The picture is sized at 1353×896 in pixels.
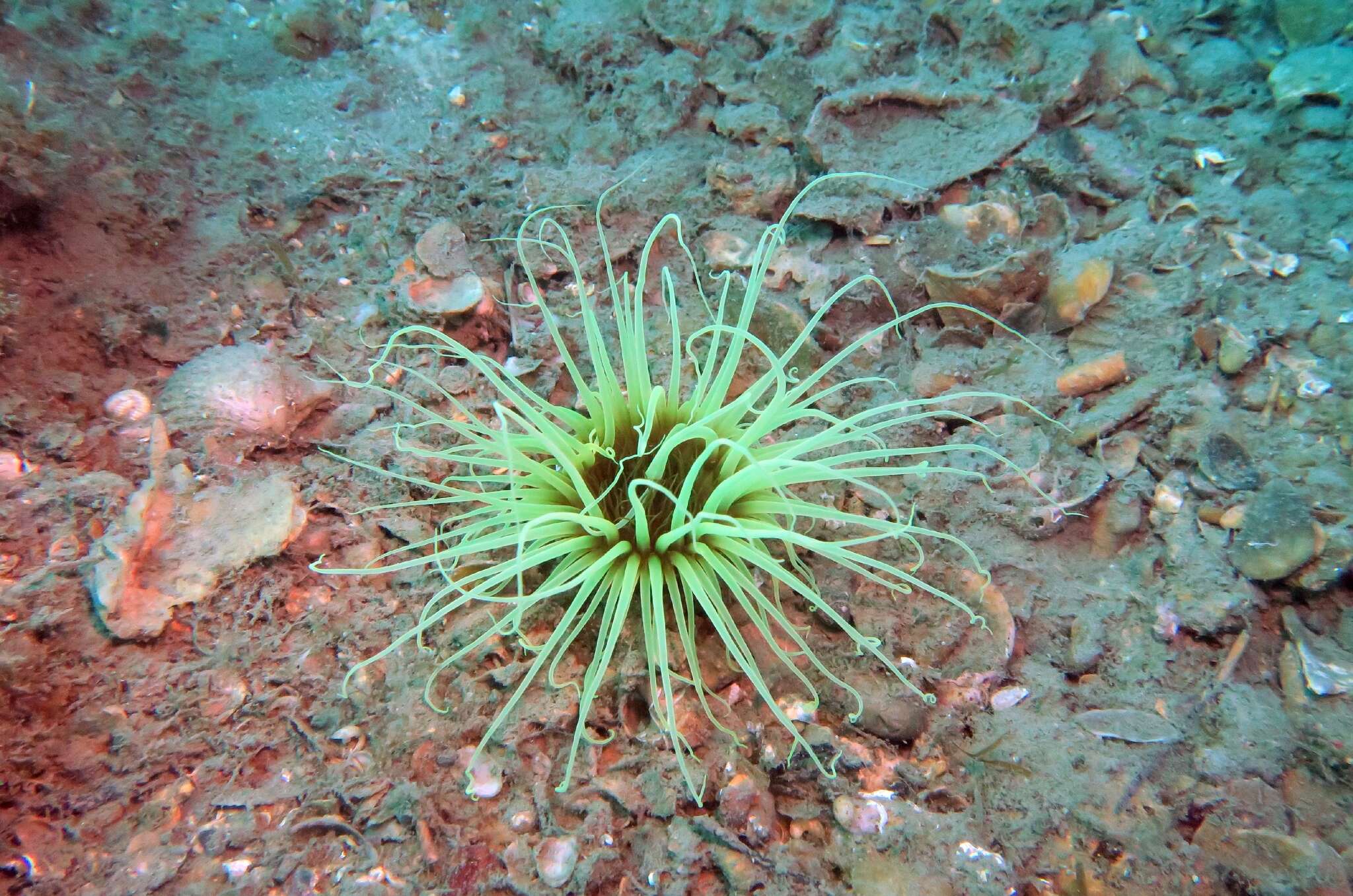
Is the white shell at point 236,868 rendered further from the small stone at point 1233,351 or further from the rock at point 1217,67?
the rock at point 1217,67

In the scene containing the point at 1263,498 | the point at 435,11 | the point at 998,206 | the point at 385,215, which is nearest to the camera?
the point at 1263,498

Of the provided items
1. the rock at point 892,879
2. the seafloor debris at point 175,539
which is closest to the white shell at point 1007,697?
the rock at point 892,879

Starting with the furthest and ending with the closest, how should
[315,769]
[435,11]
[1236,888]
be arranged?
[435,11]
[315,769]
[1236,888]

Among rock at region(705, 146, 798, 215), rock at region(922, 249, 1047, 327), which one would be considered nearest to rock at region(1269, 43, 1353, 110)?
rock at region(922, 249, 1047, 327)

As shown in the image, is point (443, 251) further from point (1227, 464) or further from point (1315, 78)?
point (1315, 78)

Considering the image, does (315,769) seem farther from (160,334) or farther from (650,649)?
(160,334)

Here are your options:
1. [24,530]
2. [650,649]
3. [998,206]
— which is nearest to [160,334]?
[24,530]
